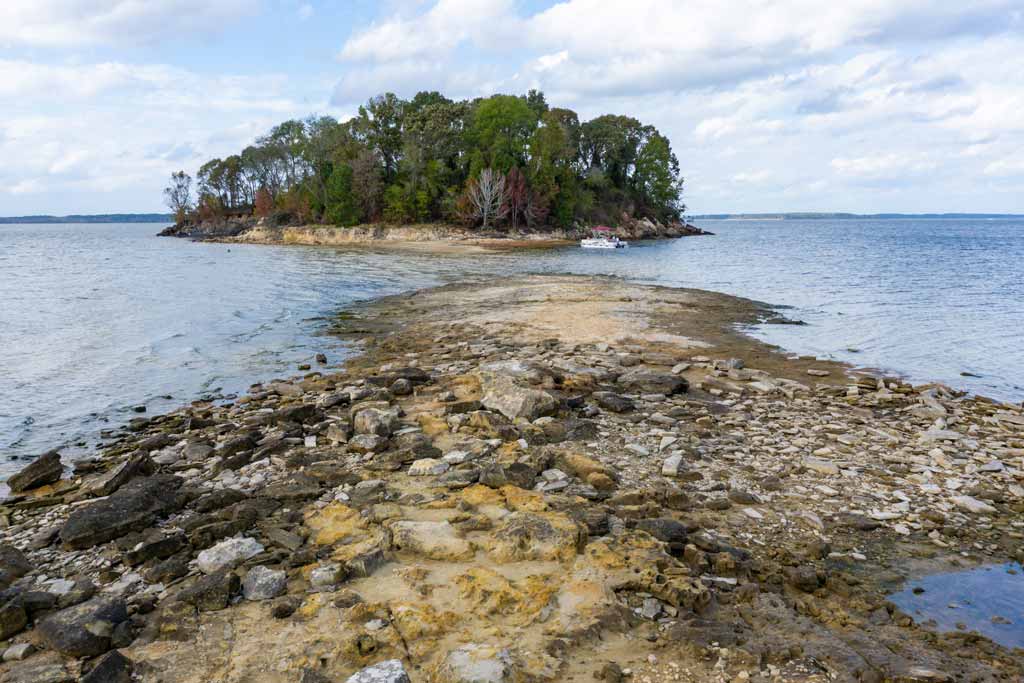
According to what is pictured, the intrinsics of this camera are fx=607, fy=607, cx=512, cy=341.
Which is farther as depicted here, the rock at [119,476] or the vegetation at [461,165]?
the vegetation at [461,165]

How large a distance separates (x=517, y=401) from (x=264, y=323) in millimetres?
14608

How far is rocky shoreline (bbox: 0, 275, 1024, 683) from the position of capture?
421cm

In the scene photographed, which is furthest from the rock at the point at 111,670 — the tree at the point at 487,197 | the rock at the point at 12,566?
the tree at the point at 487,197

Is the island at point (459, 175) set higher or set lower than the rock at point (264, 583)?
higher

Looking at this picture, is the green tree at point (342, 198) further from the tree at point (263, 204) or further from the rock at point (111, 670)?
the rock at point (111, 670)

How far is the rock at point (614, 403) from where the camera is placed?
9898mm

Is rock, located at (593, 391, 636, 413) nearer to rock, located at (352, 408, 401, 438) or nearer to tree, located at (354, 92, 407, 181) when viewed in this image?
rock, located at (352, 408, 401, 438)

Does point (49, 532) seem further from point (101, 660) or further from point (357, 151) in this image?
point (357, 151)

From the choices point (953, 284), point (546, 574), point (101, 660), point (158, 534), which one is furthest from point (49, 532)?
point (953, 284)

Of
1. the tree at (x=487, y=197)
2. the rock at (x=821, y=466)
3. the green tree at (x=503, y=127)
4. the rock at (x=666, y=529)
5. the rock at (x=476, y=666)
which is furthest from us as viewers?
the green tree at (x=503, y=127)

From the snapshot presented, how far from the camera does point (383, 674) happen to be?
375 centimetres

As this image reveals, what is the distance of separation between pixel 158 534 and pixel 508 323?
13824 mm

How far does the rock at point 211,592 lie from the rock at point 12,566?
5.58 ft

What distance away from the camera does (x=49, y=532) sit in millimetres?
6168
